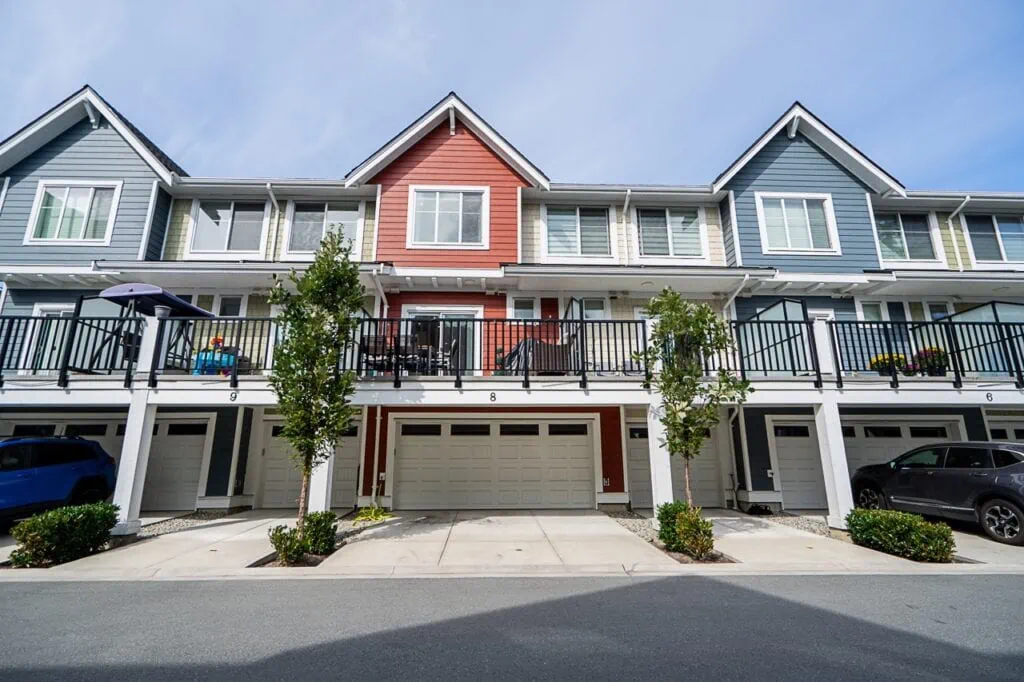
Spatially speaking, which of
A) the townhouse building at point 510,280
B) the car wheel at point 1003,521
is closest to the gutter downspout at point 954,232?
the townhouse building at point 510,280

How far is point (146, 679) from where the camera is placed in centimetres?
345

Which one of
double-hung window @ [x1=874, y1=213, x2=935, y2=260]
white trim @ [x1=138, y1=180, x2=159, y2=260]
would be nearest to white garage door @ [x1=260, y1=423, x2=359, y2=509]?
white trim @ [x1=138, y1=180, x2=159, y2=260]

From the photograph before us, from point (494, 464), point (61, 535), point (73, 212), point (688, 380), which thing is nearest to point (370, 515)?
point (494, 464)

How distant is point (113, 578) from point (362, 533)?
367 centimetres

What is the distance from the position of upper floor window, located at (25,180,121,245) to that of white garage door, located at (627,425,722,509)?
47.3ft

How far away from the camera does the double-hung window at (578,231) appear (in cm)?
1309

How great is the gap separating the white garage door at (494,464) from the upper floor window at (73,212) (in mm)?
9341

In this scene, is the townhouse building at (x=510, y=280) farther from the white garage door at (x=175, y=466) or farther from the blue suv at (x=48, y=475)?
the blue suv at (x=48, y=475)

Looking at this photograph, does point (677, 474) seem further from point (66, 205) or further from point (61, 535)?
point (66, 205)

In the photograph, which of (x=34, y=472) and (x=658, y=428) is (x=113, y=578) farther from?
(x=658, y=428)

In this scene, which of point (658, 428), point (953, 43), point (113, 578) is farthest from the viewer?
point (953, 43)

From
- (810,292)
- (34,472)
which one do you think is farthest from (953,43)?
(34,472)

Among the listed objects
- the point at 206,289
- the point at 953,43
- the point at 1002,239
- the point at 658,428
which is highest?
the point at 953,43

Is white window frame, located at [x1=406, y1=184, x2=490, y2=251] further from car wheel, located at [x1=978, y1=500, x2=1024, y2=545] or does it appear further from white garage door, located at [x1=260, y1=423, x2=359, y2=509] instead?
car wheel, located at [x1=978, y1=500, x2=1024, y2=545]
